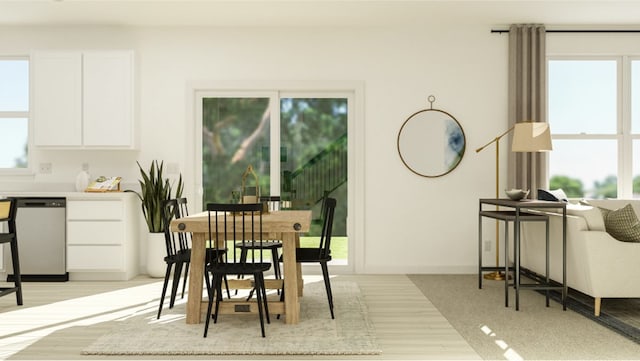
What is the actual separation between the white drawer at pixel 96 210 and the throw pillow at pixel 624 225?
4453 millimetres

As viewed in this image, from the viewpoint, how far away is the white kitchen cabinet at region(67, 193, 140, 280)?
5.41 meters

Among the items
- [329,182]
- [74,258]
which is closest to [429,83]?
[329,182]

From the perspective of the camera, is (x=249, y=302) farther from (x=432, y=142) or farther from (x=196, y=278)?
(x=432, y=142)

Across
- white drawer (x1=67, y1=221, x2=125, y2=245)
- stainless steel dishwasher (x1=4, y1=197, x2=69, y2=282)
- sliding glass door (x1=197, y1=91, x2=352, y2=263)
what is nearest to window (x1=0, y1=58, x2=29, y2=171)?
stainless steel dishwasher (x1=4, y1=197, x2=69, y2=282)

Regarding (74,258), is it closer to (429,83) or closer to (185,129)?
(185,129)

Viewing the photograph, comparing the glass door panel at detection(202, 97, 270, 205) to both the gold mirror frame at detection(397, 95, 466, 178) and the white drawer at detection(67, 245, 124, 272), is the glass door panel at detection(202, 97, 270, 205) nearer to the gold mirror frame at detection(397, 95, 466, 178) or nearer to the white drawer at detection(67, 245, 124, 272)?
the white drawer at detection(67, 245, 124, 272)

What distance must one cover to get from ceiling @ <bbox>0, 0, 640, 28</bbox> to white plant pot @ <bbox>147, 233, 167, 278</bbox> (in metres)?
2.32

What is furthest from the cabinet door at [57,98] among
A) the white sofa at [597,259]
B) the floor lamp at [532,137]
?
the white sofa at [597,259]

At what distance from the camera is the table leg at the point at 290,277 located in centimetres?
364

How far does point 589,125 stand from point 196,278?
4.75 metres

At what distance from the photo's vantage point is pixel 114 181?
5.68 metres

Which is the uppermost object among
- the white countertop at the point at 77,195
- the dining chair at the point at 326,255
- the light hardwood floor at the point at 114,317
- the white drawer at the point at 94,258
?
the white countertop at the point at 77,195

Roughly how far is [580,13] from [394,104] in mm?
2103

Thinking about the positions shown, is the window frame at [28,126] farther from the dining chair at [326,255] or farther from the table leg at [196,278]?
the dining chair at [326,255]
